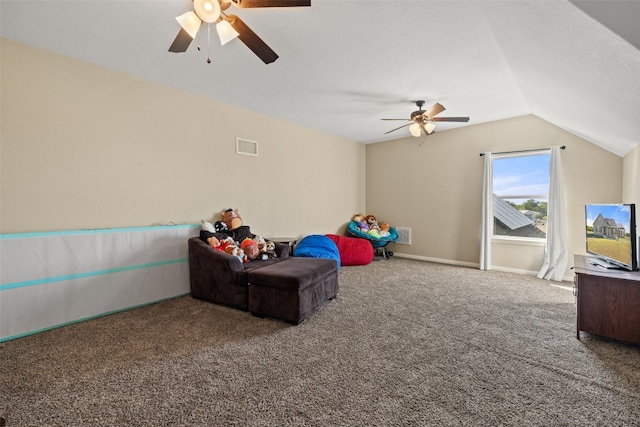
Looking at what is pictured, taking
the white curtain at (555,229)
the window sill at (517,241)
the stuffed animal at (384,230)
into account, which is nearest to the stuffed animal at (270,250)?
the stuffed animal at (384,230)

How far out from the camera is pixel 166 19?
2.15 meters

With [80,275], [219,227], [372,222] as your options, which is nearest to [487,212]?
[372,222]

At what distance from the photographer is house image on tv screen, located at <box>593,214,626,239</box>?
2551mm

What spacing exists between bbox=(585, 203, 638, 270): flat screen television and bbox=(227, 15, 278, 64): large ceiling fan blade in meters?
3.36

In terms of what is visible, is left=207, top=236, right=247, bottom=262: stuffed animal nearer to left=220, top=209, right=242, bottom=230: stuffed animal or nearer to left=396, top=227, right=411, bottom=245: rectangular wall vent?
left=220, top=209, right=242, bottom=230: stuffed animal

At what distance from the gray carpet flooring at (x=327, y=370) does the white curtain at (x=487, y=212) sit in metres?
1.83

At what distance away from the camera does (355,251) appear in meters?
5.11

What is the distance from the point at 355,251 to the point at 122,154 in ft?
12.6

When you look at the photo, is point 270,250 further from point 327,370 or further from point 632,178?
point 632,178

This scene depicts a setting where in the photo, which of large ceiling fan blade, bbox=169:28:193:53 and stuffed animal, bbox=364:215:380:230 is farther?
stuffed animal, bbox=364:215:380:230

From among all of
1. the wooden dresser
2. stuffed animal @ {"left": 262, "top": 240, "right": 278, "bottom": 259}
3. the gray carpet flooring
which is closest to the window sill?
the gray carpet flooring

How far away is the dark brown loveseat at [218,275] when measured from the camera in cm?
293

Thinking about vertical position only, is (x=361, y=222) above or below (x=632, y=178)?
below

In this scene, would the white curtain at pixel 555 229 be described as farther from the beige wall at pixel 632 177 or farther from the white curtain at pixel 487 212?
the white curtain at pixel 487 212
